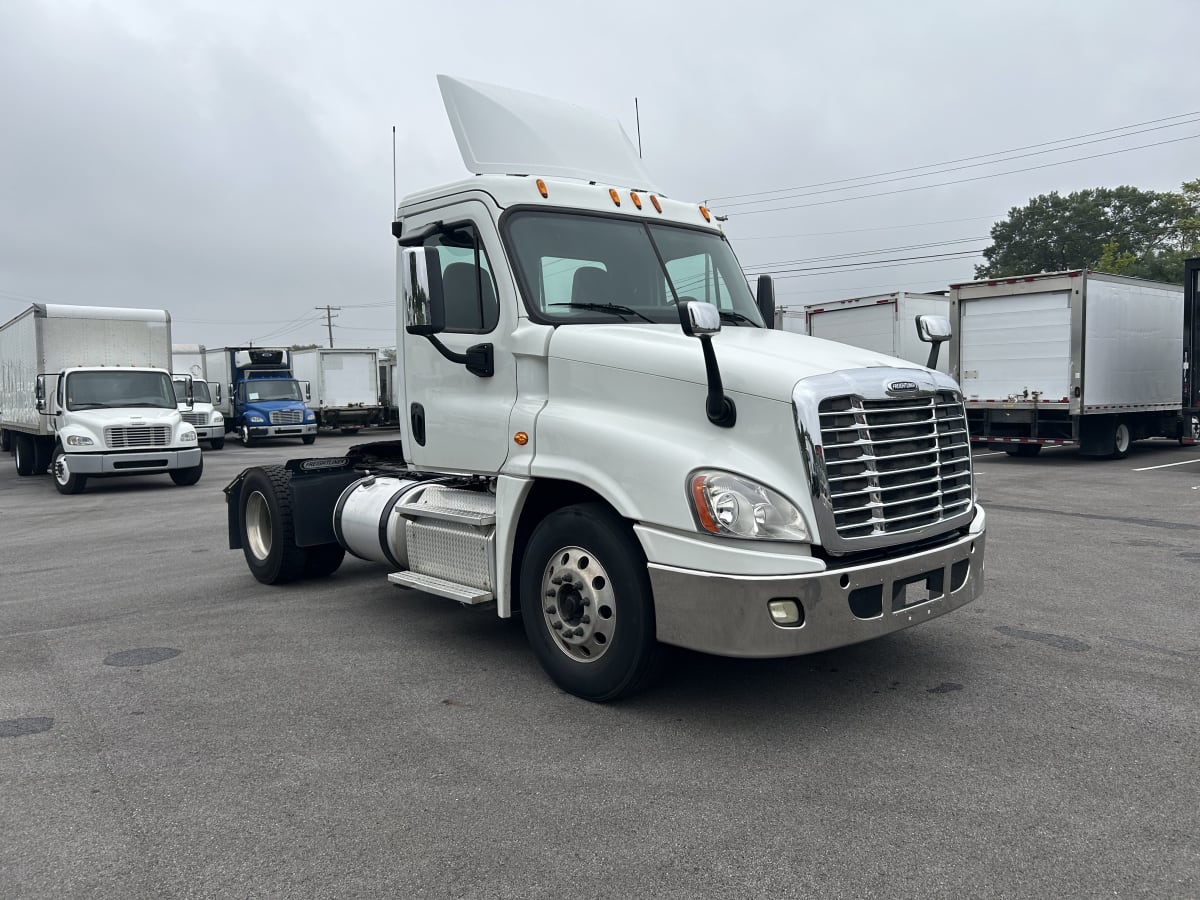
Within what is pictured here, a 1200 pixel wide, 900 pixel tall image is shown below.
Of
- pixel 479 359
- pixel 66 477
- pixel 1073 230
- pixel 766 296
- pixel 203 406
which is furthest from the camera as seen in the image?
pixel 1073 230

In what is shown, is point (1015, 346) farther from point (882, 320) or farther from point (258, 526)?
point (258, 526)

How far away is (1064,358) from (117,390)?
1732 centimetres

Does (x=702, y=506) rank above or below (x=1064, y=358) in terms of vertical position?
below

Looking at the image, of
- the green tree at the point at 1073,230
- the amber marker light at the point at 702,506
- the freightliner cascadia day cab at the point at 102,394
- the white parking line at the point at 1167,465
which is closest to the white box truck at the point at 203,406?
the freightliner cascadia day cab at the point at 102,394

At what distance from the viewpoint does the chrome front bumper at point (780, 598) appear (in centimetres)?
400

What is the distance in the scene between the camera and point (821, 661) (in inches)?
210

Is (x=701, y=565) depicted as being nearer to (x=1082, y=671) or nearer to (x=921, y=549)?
(x=921, y=549)

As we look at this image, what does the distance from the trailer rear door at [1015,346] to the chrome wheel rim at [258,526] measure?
14754 millimetres

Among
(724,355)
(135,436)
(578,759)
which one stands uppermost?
(724,355)

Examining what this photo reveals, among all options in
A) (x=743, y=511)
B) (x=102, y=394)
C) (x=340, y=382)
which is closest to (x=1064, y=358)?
(x=743, y=511)

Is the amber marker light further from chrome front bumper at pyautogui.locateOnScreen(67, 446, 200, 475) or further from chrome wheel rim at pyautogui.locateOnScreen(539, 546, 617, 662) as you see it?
chrome front bumper at pyautogui.locateOnScreen(67, 446, 200, 475)

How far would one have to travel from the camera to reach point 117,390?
17.3 m

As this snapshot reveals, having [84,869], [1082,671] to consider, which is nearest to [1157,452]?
[1082,671]

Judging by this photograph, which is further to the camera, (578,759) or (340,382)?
(340,382)
